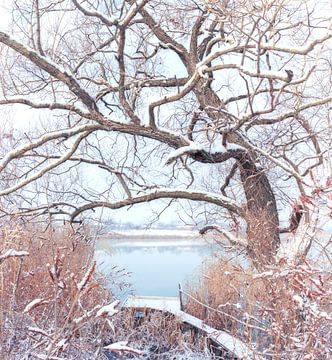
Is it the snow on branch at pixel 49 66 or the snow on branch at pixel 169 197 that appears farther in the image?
the snow on branch at pixel 169 197

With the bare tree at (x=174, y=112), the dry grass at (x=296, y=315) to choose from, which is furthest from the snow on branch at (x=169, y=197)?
the dry grass at (x=296, y=315)

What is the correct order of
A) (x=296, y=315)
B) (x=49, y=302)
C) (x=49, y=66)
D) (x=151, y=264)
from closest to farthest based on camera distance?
1. (x=49, y=302)
2. (x=296, y=315)
3. (x=49, y=66)
4. (x=151, y=264)

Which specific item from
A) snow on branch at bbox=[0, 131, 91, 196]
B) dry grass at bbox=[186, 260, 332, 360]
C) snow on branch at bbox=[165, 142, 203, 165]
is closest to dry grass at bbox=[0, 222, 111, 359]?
snow on branch at bbox=[0, 131, 91, 196]

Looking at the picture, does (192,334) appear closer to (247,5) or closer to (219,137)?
(219,137)

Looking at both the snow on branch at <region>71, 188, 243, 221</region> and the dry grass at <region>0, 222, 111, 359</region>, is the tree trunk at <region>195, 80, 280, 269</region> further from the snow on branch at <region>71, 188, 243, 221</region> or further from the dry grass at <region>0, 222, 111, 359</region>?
the dry grass at <region>0, 222, 111, 359</region>

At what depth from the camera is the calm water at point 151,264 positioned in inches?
384

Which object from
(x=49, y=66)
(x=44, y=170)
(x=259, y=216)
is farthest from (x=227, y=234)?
(x=49, y=66)

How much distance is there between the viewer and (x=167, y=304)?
9.38 metres

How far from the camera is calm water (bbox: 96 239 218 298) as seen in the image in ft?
32.0

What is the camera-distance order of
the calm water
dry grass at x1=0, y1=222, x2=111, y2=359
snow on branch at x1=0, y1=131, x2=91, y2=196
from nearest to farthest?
dry grass at x1=0, y1=222, x2=111, y2=359 → snow on branch at x1=0, y1=131, x2=91, y2=196 → the calm water

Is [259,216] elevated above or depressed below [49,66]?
below

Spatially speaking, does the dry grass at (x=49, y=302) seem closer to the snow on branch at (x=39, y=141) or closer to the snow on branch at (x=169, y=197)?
the snow on branch at (x=169, y=197)

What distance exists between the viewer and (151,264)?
19.7 metres

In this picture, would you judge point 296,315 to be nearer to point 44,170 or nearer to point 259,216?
point 259,216
